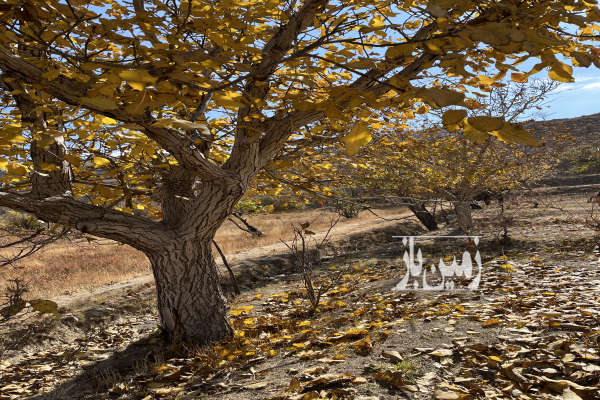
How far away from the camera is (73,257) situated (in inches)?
600

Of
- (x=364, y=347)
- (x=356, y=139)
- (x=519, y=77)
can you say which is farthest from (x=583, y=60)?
(x=364, y=347)

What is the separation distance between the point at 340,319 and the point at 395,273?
9.85 feet

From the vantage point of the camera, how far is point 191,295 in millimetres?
3889

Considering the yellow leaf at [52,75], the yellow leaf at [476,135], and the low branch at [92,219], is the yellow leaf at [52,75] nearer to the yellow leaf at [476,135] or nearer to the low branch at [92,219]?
the low branch at [92,219]

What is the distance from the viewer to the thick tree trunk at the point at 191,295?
12.5ft

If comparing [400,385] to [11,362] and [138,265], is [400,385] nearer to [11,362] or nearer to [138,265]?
[11,362]

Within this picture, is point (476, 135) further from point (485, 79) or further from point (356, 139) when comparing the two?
point (485, 79)

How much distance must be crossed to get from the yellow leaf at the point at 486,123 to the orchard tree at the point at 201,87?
0.05 metres

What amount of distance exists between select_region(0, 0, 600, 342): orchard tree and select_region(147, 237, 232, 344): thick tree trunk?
0.01 metres

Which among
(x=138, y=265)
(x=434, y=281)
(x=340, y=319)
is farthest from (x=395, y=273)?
(x=138, y=265)

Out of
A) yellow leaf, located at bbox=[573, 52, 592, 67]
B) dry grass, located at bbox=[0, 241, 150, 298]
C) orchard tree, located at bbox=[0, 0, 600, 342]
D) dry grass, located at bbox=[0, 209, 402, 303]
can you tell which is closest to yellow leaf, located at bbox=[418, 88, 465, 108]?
orchard tree, located at bbox=[0, 0, 600, 342]

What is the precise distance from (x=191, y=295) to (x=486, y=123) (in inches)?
140

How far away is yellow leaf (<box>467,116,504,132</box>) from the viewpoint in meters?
1.00

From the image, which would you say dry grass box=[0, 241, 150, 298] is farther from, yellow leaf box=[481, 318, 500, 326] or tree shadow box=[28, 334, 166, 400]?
yellow leaf box=[481, 318, 500, 326]
